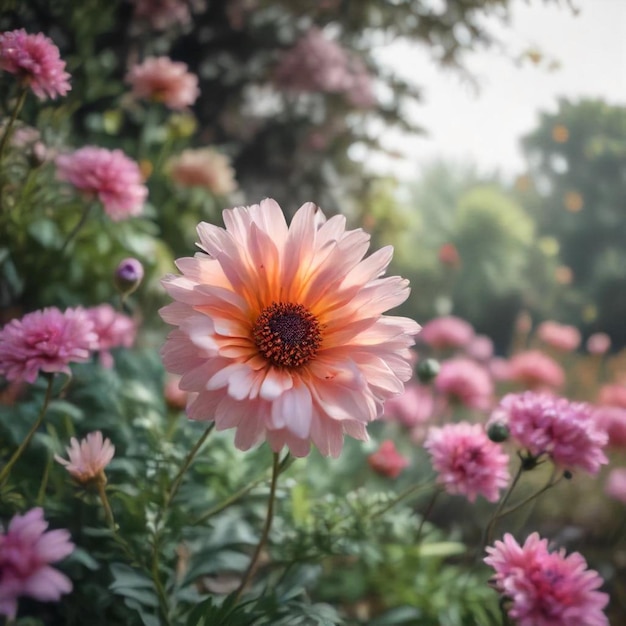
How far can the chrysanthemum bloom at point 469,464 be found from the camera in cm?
74

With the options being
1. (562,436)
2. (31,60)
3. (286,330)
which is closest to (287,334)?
(286,330)

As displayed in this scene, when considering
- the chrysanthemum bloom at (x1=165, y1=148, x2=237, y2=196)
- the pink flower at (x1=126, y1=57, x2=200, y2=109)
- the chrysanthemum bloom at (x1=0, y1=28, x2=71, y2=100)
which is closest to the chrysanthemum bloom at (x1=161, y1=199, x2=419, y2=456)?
the chrysanthemum bloom at (x1=0, y1=28, x2=71, y2=100)

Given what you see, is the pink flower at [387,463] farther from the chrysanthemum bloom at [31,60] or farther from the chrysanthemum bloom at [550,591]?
the chrysanthemum bloom at [31,60]

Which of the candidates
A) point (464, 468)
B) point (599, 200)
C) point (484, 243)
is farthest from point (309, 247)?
point (484, 243)

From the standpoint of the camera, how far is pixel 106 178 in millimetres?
918

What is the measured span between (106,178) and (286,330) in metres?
0.47

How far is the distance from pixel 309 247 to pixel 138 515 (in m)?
0.42

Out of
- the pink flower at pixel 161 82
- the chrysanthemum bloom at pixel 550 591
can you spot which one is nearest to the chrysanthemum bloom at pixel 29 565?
the chrysanthemum bloom at pixel 550 591

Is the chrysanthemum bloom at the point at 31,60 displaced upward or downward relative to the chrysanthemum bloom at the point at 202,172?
downward

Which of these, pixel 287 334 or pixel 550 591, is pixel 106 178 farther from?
pixel 550 591

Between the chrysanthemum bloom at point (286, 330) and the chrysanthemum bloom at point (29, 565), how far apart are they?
6.6 inches

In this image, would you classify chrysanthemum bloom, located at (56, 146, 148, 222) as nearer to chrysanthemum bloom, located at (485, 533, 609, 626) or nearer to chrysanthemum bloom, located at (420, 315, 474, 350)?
chrysanthemum bloom, located at (485, 533, 609, 626)

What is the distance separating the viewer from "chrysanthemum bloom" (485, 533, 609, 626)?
547mm

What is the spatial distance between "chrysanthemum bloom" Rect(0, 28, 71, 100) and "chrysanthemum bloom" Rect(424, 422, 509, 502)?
694 mm
